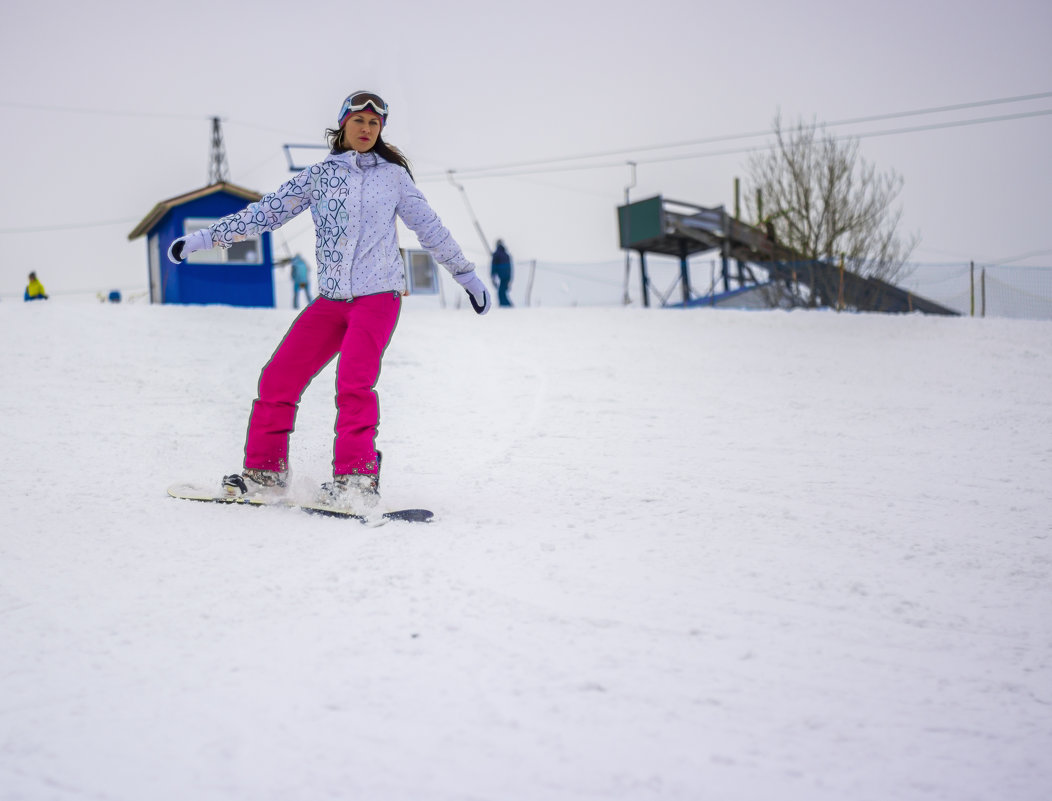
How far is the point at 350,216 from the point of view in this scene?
135 inches

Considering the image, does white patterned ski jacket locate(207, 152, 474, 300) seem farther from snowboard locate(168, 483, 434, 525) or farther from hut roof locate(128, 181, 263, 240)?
hut roof locate(128, 181, 263, 240)

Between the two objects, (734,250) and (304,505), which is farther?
(734,250)

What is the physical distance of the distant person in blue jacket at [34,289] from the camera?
2105cm

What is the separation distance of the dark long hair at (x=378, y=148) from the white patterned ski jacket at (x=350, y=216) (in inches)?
1.4

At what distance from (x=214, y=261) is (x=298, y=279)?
7.88 ft

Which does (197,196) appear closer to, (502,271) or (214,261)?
(214,261)

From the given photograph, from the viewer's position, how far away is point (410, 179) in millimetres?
3613

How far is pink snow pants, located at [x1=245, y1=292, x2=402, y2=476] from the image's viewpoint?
10.8 feet

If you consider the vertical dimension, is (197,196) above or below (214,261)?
above

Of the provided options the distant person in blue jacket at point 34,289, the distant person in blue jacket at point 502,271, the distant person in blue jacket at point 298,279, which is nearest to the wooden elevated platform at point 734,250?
the distant person in blue jacket at point 502,271

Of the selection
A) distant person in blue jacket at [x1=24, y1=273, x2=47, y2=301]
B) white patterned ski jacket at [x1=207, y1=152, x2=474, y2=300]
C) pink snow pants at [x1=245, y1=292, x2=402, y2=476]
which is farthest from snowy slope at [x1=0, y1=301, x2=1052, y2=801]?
distant person in blue jacket at [x1=24, y1=273, x2=47, y2=301]

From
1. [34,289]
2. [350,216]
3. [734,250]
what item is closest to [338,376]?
[350,216]

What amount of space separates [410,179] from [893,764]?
2.94 metres

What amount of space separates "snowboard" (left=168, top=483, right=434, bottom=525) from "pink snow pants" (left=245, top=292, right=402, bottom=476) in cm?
15
